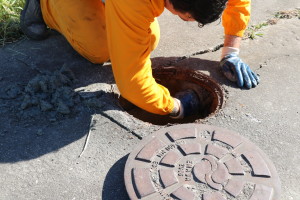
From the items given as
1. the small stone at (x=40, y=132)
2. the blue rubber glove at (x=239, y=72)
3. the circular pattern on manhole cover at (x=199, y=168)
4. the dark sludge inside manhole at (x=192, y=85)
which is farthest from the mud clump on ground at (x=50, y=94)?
the blue rubber glove at (x=239, y=72)

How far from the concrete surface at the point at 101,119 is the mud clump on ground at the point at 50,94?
0.12 ft

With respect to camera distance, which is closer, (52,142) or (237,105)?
(52,142)

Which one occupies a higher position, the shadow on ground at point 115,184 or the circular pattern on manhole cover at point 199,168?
the circular pattern on manhole cover at point 199,168

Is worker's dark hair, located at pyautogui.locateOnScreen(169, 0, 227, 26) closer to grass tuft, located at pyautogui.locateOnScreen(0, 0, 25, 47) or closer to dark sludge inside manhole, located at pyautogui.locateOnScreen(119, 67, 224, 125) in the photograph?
dark sludge inside manhole, located at pyautogui.locateOnScreen(119, 67, 224, 125)

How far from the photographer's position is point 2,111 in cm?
257

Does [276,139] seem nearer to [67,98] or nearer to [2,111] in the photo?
[67,98]

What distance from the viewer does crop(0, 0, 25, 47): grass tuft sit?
3.30 metres

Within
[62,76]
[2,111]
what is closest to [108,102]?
[62,76]

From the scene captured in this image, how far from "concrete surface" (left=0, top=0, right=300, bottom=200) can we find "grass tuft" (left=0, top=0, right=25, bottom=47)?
15 cm

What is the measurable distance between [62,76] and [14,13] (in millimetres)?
1249

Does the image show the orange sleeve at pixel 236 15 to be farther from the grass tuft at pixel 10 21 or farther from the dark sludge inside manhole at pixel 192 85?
the grass tuft at pixel 10 21

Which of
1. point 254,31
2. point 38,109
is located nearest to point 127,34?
point 38,109

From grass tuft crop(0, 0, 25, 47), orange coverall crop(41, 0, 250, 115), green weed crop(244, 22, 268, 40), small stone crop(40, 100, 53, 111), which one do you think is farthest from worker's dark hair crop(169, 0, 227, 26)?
grass tuft crop(0, 0, 25, 47)

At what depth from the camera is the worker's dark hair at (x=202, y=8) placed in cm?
200
